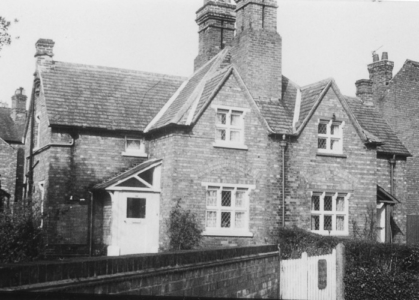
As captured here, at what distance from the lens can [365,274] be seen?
48.7 ft

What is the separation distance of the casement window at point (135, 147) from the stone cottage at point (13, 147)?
10772 millimetres

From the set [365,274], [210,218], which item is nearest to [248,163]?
[210,218]

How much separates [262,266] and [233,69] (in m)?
11.0

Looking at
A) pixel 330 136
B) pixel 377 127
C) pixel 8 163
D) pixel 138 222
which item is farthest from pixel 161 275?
pixel 8 163

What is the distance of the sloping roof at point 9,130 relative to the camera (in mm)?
40316

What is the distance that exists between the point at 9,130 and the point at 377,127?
1043 inches

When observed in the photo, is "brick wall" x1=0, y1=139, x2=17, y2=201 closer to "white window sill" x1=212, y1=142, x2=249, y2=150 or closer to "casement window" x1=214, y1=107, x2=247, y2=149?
"casement window" x1=214, y1=107, x2=247, y2=149

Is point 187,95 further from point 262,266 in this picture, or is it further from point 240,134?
point 262,266

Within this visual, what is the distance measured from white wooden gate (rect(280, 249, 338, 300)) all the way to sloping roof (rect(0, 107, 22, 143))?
101 ft

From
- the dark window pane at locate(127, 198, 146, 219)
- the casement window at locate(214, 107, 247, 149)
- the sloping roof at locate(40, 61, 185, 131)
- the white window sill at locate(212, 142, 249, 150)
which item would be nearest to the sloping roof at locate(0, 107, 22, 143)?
Result: the sloping roof at locate(40, 61, 185, 131)

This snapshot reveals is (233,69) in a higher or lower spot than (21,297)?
higher

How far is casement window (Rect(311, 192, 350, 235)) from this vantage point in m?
23.2

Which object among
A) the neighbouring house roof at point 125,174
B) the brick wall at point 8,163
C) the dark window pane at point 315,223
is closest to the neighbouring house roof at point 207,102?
the neighbouring house roof at point 125,174

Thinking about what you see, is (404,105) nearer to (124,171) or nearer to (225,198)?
(225,198)
